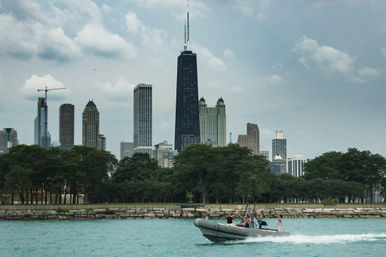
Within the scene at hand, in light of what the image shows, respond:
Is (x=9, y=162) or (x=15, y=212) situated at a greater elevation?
(x=9, y=162)

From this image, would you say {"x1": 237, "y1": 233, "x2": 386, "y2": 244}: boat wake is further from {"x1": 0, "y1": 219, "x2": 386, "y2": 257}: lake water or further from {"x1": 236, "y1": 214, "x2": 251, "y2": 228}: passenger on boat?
{"x1": 236, "y1": 214, "x2": 251, "y2": 228}: passenger on boat

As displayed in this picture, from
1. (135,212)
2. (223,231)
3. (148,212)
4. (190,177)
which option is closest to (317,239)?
(223,231)

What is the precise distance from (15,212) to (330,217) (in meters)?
48.6

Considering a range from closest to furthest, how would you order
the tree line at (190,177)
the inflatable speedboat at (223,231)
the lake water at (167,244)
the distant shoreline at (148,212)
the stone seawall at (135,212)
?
1. the lake water at (167,244)
2. the inflatable speedboat at (223,231)
3. the stone seawall at (135,212)
4. the distant shoreline at (148,212)
5. the tree line at (190,177)

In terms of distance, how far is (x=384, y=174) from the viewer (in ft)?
436

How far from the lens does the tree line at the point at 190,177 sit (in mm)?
108500

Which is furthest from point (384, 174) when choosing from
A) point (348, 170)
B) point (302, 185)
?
point (302, 185)

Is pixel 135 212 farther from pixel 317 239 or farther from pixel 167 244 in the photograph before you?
pixel 317 239

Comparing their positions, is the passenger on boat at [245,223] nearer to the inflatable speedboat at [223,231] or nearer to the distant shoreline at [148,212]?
the inflatable speedboat at [223,231]

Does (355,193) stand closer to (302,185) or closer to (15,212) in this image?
(302,185)

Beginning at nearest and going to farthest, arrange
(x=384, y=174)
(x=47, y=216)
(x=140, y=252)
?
(x=140, y=252) → (x=47, y=216) → (x=384, y=174)

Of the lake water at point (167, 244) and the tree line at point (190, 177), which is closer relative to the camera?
the lake water at point (167, 244)

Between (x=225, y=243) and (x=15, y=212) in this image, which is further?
(x=15, y=212)

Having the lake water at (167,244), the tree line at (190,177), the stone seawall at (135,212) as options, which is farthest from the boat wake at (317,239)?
the tree line at (190,177)
